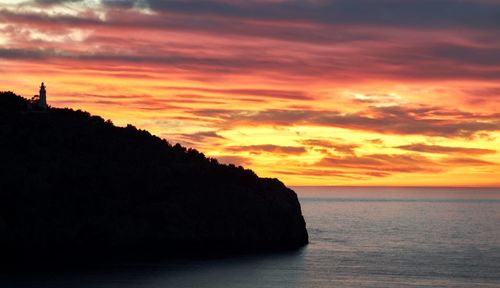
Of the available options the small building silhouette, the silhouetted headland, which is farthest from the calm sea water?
the small building silhouette

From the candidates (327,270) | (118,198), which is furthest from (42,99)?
(327,270)

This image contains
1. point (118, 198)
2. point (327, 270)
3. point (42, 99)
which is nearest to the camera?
point (327, 270)

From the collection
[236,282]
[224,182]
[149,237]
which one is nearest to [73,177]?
[149,237]

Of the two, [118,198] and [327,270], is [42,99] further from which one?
[327,270]

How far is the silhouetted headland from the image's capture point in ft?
339

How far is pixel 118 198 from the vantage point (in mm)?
112562

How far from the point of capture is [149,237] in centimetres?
10769

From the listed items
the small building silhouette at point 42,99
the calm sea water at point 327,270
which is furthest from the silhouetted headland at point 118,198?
the calm sea water at point 327,270

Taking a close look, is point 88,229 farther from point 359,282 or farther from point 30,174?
point 359,282

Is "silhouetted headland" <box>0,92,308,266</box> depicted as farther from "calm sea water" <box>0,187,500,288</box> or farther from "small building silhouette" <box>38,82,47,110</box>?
"calm sea water" <box>0,187,500,288</box>

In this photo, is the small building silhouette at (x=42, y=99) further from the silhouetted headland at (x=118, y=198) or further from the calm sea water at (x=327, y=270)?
the calm sea water at (x=327, y=270)

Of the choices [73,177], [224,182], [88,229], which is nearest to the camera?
[88,229]

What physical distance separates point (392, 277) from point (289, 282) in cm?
1345

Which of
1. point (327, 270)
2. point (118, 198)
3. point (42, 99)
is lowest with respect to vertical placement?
point (327, 270)
